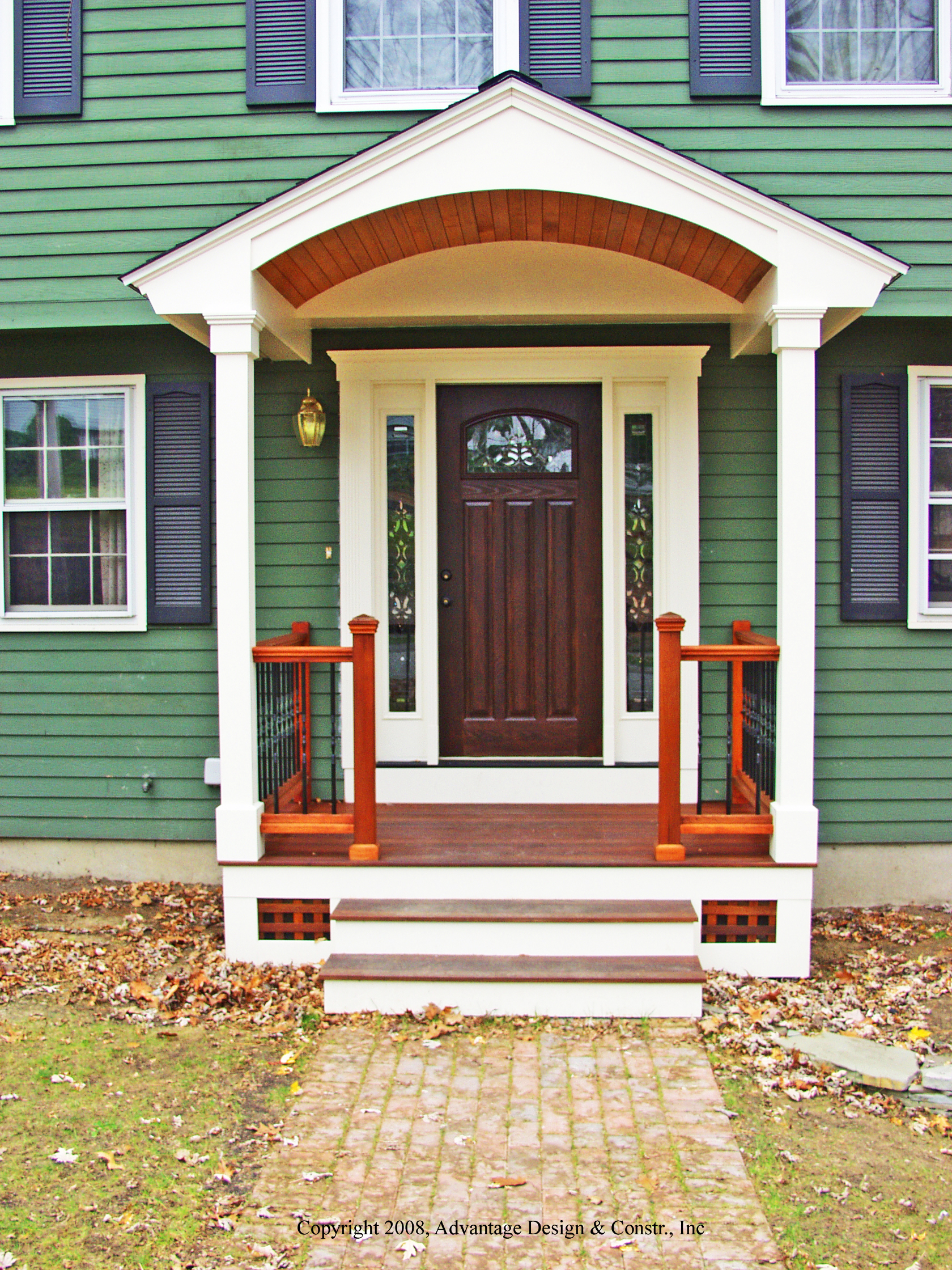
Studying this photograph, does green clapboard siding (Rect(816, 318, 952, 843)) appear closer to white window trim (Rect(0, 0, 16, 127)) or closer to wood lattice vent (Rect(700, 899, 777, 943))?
wood lattice vent (Rect(700, 899, 777, 943))

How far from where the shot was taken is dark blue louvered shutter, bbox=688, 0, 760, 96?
495cm

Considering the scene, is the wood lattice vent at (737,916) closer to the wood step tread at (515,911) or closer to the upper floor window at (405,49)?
the wood step tread at (515,911)

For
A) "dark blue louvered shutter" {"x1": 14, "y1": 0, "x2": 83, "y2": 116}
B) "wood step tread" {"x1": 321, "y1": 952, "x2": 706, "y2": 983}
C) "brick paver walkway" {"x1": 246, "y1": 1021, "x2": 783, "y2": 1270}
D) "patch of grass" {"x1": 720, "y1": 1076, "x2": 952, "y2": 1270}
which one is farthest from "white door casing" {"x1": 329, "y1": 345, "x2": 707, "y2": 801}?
"patch of grass" {"x1": 720, "y1": 1076, "x2": 952, "y2": 1270}

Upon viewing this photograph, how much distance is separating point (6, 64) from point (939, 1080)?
6203mm

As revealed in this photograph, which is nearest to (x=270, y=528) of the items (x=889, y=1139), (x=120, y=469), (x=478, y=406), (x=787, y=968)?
(x=120, y=469)

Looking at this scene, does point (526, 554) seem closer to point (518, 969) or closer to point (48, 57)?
point (518, 969)

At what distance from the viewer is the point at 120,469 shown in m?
5.39

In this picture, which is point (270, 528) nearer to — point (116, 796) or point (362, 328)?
point (362, 328)

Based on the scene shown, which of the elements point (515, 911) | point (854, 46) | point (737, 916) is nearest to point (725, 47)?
point (854, 46)

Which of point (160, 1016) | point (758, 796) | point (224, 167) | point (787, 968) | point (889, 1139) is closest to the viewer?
point (889, 1139)

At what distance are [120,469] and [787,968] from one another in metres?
4.13

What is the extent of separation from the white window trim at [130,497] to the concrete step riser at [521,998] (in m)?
2.47

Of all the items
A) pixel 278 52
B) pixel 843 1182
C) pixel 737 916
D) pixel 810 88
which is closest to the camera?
pixel 843 1182

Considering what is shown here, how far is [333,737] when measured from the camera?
4.36m
